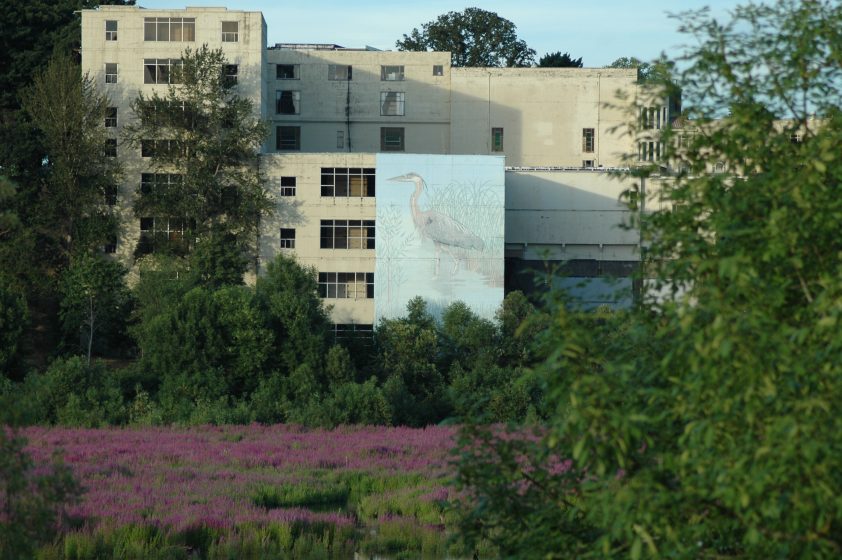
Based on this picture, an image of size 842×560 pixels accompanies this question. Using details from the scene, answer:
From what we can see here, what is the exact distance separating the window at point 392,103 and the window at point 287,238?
17547 mm

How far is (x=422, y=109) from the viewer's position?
3627 inches

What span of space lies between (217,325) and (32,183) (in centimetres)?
1911

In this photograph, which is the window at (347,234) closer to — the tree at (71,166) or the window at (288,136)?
the tree at (71,166)

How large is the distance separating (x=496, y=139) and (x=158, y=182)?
25.4m

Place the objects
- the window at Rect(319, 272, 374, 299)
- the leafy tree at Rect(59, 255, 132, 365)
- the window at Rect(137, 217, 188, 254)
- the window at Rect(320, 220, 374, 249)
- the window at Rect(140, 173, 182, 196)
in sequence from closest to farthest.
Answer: the leafy tree at Rect(59, 255, 132, 365) → the window at Rect(140, 173, 182, 196) → the window at Rect(137, 217, 188, 254) → the window at Rect(319, 272, 374, 299) → the window at Rect(320, 220, 374, 249)

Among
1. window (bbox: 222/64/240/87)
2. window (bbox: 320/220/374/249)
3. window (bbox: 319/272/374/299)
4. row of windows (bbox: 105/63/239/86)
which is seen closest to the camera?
window (bbox: 319/272/374/299)

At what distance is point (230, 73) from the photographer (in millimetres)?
80875

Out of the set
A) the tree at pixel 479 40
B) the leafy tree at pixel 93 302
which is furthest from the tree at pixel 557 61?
the leafy tree at pixel 93 302

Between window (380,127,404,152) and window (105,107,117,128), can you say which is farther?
window (380,127,404,152)

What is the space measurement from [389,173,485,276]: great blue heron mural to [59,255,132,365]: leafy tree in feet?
56.3

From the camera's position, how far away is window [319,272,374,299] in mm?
76688

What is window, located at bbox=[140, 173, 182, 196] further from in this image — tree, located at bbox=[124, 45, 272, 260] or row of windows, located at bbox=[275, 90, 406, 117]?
row of windows, located at bbox=[275, 90, 406, 117]

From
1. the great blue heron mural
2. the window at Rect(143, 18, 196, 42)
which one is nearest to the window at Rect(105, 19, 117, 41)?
the window at Rect(143, 18, 196, 42)

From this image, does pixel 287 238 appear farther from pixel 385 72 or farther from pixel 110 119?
pixel 385 72
